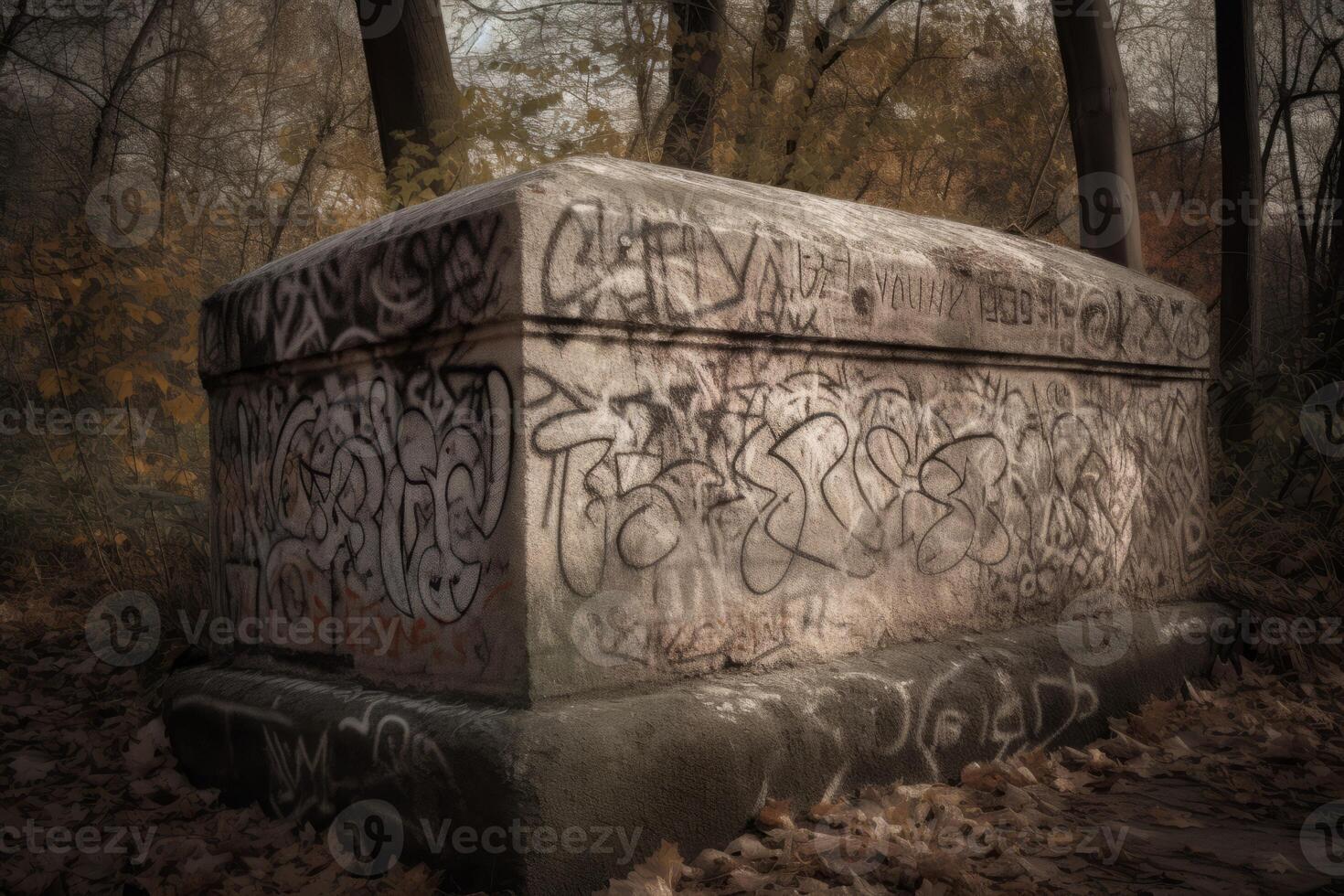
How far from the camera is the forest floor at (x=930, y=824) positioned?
10.4ft

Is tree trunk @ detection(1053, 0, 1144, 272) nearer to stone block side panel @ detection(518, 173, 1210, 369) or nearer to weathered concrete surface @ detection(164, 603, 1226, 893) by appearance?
stone block side panel @ detection(518, 173, 1210, 369)

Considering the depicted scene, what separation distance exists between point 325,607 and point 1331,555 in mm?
5704

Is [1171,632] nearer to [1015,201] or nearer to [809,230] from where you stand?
[809,230]

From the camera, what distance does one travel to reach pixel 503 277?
124 inches

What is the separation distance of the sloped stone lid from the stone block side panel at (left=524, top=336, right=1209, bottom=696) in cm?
15

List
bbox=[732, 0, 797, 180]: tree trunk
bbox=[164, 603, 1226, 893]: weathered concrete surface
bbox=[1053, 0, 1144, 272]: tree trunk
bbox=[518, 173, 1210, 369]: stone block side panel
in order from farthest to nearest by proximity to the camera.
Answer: bbox=[732, 0, 797, 180]: tree trunk → bbox=[1053, 0, 1144, 272]: tree trunk → bbox=[518, 173, 1210, 369]: stone block side panel → bbox=[164, 603, 1226, 893]: weathered concrete surface

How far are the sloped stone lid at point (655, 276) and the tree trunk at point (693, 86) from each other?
13.8 ft

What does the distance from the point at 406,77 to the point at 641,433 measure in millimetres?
5252

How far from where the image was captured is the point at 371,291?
12.0ft

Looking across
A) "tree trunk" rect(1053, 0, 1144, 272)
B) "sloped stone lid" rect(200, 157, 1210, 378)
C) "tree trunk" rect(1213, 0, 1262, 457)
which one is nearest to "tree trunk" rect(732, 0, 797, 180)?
"tree trunk" rect(1053, 0, 1144, 272)

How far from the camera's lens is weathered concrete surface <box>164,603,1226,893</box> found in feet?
9.77

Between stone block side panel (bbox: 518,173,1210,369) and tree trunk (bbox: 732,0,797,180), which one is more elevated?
tree trunk (bbox: 732,0,797,180)

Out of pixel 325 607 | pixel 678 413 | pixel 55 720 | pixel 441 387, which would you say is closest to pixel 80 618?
pixel 55 720

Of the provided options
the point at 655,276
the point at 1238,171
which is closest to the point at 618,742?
the point at 655,276
